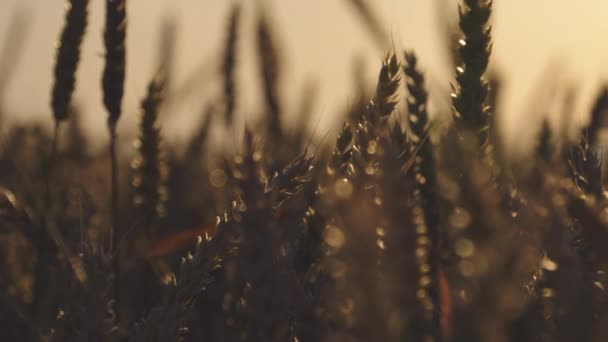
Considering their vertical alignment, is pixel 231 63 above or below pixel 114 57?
below

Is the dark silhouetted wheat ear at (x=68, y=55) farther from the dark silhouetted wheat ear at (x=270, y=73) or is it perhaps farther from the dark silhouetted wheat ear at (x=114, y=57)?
the dark silhouetted wheat ear at (x=270, y=73)

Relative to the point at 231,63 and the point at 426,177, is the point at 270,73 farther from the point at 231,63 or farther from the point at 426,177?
the point at 426,177

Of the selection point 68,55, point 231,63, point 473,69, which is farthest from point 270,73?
point 473,69

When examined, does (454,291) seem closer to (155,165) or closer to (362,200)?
(362,200)

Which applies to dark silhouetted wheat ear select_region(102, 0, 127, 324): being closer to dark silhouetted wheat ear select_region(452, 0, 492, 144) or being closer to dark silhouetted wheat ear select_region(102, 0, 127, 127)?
dark silhouetted wheat ear select_region(102, 0, 127, 127)

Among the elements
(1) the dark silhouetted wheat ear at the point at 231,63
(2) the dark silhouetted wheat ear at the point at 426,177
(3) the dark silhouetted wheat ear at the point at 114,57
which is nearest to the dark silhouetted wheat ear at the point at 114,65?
(3) the dark silhouetted wheat ear at the point at 114,57

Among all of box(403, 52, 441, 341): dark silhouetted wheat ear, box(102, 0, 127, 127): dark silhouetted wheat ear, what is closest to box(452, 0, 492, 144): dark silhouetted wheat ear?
box(403, 52, 441, 341): dark silhouetted wheat ear
